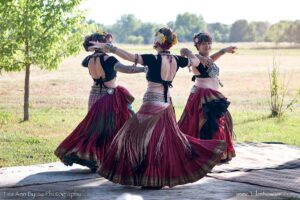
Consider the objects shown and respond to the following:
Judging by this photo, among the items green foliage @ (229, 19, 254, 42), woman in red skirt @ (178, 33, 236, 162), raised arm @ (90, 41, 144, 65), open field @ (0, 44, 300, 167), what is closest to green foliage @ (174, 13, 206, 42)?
green foliage @ (229, 19, 254, 42)

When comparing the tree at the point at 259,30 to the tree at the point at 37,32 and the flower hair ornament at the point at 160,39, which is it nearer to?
the tree at the point at 37,32

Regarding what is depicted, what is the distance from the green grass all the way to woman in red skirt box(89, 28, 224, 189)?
3385 mm

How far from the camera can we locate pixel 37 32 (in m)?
16.5

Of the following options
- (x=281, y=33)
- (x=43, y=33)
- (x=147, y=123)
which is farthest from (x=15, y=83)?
(x=281, y=33)

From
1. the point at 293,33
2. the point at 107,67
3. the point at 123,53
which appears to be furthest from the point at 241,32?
the point at 123,53

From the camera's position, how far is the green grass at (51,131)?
12.3 m

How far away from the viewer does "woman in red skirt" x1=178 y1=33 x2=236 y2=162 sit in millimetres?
10305

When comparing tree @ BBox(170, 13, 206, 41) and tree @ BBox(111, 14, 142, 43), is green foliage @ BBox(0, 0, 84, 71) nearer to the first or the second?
tree @ BBox(170, 13, 206, 41)

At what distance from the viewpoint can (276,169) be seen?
33.3 feet

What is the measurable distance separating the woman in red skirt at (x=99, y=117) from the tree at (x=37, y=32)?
268 inches

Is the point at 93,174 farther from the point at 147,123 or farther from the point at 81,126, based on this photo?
the point at 147,123

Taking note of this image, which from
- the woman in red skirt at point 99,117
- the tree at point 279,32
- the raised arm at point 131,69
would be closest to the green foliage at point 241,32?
the tree at point 279,32

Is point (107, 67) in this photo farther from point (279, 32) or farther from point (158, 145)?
point (279, 32)

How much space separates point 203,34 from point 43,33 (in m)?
7.07
